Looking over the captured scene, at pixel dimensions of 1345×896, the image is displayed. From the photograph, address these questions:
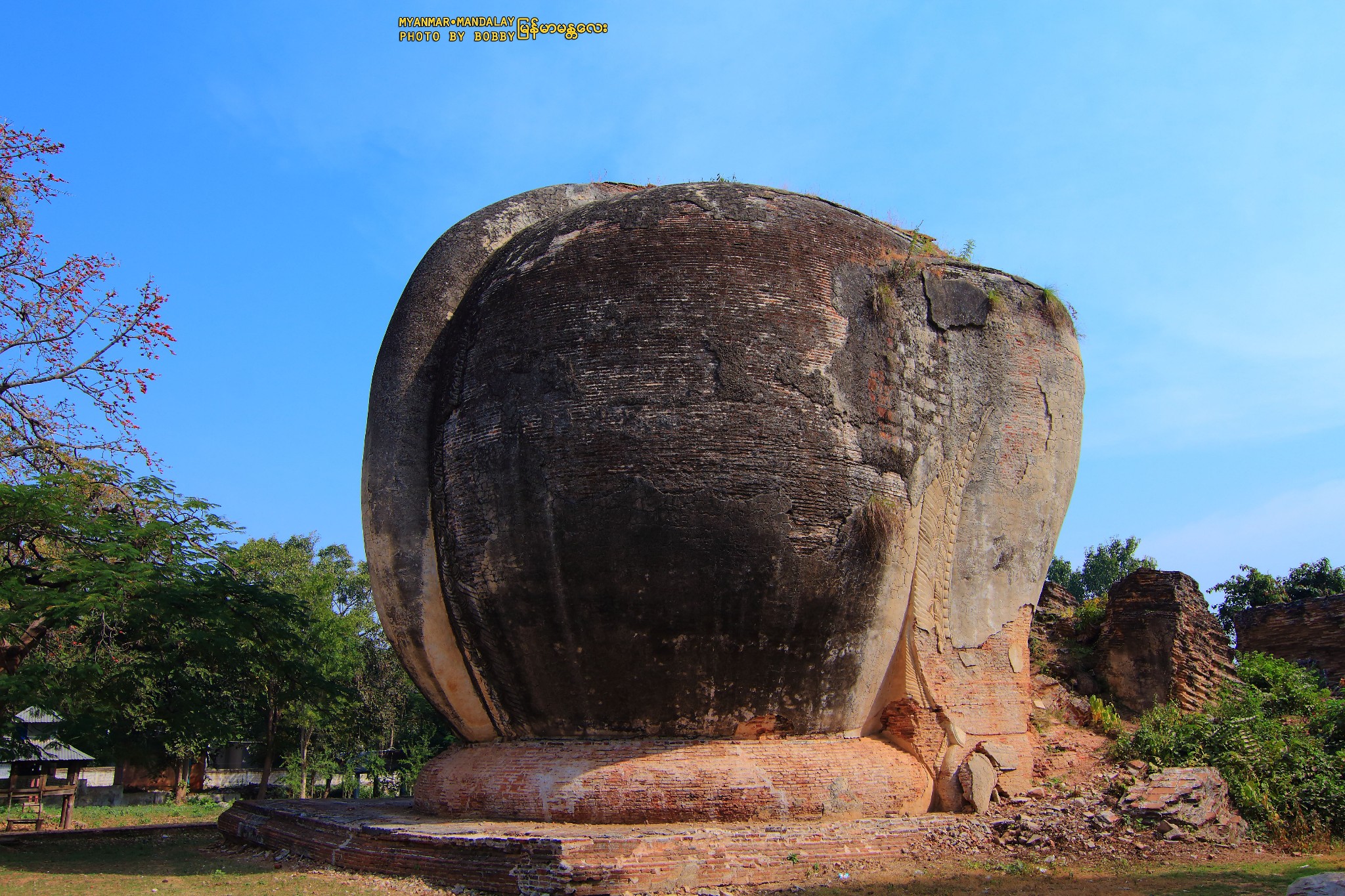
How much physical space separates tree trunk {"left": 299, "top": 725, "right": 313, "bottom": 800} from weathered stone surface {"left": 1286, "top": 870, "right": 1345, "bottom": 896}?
20.5 m

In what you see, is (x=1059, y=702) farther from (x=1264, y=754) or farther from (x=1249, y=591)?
(x=1249, y=591)

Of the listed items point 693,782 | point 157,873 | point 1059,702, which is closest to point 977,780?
point 1059,702

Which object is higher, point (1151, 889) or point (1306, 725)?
point (1306, 725)

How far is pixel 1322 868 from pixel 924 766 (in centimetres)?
293

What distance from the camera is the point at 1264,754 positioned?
890cm

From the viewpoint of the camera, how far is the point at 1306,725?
388 inches

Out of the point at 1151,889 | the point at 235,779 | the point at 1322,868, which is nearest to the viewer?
the point at 1151,889

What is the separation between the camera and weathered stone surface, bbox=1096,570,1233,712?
1019 cm

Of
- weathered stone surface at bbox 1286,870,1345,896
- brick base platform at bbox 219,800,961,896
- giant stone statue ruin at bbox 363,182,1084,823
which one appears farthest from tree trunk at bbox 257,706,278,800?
weathered stone surface at bbox 1286,870,1345,896

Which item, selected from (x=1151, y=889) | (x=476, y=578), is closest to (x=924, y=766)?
(x=1151, y=889)

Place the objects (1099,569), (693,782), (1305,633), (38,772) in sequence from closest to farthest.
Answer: (693,782)
(1305,633)
(38,772)
(1099,569)

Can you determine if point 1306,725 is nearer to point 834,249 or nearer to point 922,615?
point 922,615

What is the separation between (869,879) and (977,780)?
1.94 meters

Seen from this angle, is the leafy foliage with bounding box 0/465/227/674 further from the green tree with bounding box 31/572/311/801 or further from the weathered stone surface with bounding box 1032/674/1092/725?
the weathered stone surface with bounding box 1032/674/1092/725
